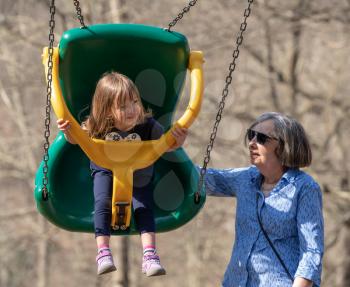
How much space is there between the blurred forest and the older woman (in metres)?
7.32

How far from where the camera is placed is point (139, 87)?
15.1ft

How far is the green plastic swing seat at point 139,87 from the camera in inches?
171

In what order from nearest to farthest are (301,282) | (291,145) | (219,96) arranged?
(301,282), (291,145), (219,96)

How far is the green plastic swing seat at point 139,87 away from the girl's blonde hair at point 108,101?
45 cm

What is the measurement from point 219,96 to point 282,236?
29.8 ft

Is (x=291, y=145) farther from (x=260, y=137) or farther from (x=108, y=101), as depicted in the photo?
(x=108, y=101)

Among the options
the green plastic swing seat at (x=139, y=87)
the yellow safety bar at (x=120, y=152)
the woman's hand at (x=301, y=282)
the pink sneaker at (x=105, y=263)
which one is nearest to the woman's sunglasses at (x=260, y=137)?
the yellow safety bar at (x=120, y=152)

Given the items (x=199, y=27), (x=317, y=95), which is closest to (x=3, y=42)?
(x=199, y=27)

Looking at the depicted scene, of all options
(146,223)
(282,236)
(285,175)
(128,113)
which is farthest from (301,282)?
(128,113)

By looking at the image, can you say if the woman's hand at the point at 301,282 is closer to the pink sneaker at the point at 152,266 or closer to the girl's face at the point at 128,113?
the pink sneaker at the point at 152,266

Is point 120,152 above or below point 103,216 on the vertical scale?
above

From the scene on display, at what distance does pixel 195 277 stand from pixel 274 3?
438 centimetres

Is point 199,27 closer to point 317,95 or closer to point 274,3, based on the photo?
point 274,3

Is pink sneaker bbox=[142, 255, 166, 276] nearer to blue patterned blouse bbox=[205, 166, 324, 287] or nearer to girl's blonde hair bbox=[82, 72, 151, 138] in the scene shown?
blue patterned blouse bbox=[205, 166, 324, 287]
